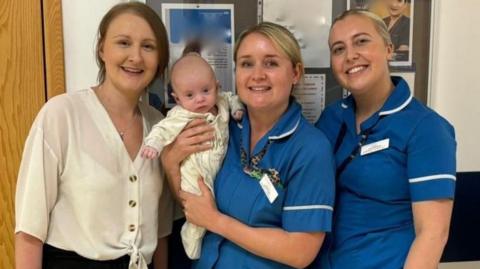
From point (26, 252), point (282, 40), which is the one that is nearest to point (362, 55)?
point (282, 40)

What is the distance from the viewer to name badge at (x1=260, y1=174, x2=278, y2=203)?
1349 millimetres

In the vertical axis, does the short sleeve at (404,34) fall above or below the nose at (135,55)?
above

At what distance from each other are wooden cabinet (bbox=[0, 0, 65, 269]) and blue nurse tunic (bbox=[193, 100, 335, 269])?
0.80m

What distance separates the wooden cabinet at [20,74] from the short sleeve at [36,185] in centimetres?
44

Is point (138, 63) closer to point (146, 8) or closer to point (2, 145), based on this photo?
point (146, 8)

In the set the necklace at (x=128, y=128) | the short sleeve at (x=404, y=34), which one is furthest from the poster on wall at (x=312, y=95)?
the necklace at (x=128, y=128)

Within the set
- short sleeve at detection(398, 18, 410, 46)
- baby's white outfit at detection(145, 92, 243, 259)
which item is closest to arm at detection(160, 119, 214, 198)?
baby's white outfit at detection(145, 92, 243, 259)

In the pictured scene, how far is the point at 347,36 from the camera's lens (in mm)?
1468

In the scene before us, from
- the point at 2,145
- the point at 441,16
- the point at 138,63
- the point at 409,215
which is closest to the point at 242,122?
the point at 138,63

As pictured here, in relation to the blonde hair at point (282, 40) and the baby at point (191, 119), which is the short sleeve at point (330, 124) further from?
the baby at point (191, 119)

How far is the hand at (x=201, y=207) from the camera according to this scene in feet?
4.64

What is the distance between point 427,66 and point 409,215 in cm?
85

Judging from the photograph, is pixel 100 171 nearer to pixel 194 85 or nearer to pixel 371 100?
pixel 194 85

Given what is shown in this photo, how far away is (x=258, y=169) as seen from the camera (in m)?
1.42
